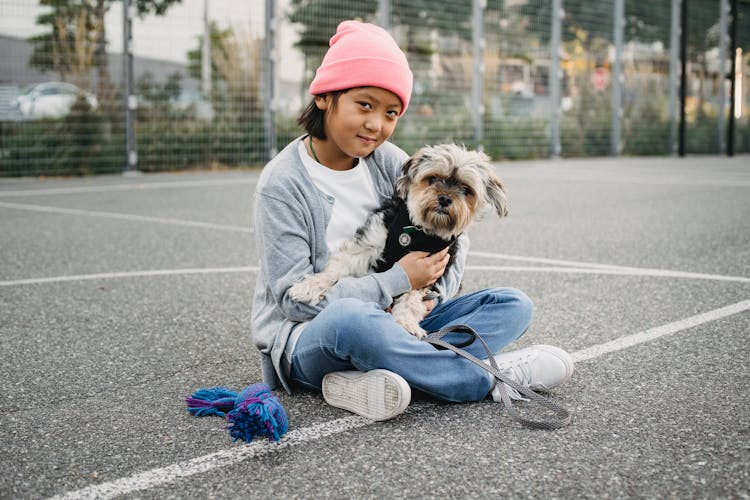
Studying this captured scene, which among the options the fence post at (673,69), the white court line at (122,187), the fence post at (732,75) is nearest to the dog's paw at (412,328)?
the white court line at (122,187)

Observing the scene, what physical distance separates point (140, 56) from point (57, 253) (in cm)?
749

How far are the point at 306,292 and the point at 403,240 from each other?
19.0 inches

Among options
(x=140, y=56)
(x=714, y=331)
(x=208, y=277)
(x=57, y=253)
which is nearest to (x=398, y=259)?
(x=714, y=331)

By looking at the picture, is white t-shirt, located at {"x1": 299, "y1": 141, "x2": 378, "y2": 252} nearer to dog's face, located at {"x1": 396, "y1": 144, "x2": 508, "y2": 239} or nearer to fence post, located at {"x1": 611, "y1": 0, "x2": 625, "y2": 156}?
dog's face, located at {"x1": 396, "y1": 144, "x2": 508, "y2": 239}

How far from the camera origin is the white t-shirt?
3.57m

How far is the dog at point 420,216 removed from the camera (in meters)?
3.51

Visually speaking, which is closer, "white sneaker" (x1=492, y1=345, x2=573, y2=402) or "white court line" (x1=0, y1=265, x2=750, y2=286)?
"white sneaker" (x1=492, y1=345, x2=573, y2=402)

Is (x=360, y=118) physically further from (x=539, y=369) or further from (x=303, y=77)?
(x=303, y=77)

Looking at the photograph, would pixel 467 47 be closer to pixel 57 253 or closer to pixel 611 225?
pixel 611 225

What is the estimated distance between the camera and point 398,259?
359 cm

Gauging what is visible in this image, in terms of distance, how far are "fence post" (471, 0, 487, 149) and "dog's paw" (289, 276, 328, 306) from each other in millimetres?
14730

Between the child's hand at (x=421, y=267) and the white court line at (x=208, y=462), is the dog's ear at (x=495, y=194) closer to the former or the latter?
the child's hand at (x=421, y=267)

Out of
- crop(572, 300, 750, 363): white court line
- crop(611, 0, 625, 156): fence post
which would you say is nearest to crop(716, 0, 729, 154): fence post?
crop(611, 0, 625, 156): fence post

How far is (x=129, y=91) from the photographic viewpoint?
1357cm
